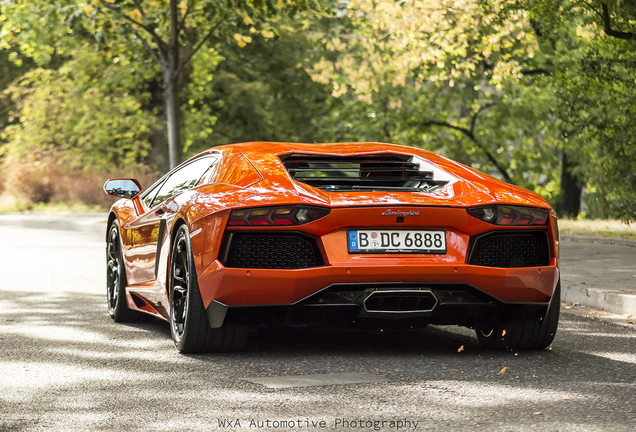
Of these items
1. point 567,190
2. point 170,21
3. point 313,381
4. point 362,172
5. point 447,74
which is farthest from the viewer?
point 567,190

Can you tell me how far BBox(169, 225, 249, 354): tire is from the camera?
17.4 feet

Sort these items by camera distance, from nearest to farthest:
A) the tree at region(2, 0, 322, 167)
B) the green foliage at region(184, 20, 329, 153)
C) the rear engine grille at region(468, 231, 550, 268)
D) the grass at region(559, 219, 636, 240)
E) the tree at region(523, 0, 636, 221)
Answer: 1. the rear engine grille at region(468, 231, 550, 268)
2. the tree at region(523, 0, 636, 221)
3. the grass at region(559, 219, 636, 240)
4. the tree at region(2, 0, 322, 167)
5. the green foliage at region(184, 20, 329, 153)

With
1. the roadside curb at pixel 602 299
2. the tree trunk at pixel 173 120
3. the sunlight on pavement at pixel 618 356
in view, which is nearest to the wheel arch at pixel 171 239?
the sunlight on pavement at pixel 618 356

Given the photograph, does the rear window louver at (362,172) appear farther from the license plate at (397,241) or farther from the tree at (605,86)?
the tree at (605,86)

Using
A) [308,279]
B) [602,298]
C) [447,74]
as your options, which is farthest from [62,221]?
[308,279]

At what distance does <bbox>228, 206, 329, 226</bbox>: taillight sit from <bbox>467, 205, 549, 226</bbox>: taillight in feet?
2.88

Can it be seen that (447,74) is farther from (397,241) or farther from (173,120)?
(397,241)

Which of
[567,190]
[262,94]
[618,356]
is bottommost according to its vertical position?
[567,190]

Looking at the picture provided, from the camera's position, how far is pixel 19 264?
12.5 meters

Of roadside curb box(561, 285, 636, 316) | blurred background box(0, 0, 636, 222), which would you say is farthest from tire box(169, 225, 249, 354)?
blurred background box(0, 0, 636, 222)

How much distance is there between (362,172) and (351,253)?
108 centimetres

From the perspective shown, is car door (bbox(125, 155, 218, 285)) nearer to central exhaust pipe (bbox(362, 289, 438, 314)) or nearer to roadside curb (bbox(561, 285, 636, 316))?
central exhaust pipe (bbox(362, 289, 438, 314))

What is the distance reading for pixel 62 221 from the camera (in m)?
24.0

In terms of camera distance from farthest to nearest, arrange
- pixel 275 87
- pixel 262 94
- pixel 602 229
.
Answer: pixel 275 87 < pixel 262 94 < pixel 602 229
